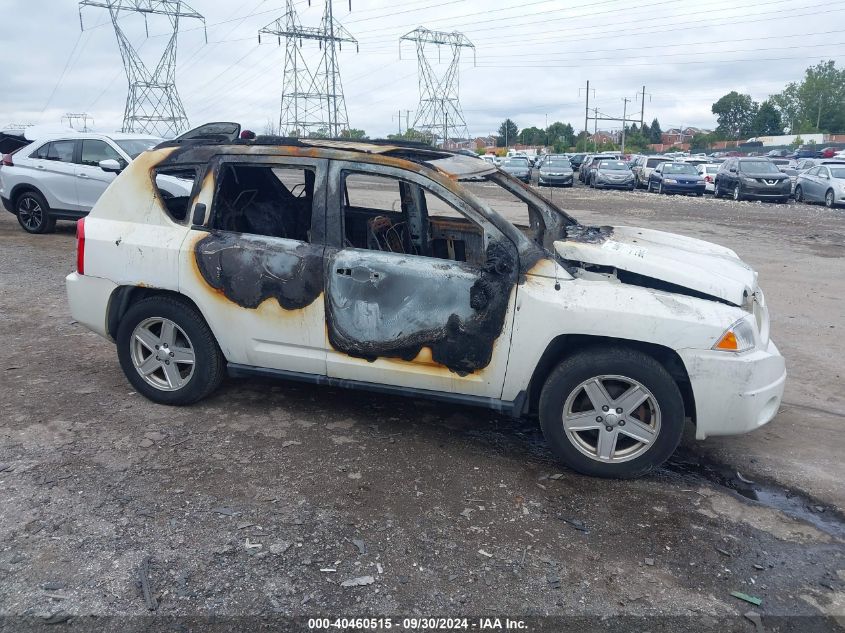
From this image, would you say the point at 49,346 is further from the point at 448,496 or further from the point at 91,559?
the point at 448,496

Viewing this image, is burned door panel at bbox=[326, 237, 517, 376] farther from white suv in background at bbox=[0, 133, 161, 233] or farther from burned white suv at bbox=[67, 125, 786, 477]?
white suv in background at bbox=[0, 133, 161, 233]

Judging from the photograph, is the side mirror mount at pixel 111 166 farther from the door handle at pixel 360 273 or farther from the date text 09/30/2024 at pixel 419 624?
the date text 09/30/2024 at pixel 419 624

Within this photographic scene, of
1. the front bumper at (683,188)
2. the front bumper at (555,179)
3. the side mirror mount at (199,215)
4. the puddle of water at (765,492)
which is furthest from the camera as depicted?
the front bumper at (555,179)

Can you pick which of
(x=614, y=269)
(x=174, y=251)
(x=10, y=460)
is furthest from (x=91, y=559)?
(x=614, y=269)

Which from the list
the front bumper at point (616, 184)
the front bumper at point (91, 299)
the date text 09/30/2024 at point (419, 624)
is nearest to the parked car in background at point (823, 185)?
the front bumper at point (616, 184)

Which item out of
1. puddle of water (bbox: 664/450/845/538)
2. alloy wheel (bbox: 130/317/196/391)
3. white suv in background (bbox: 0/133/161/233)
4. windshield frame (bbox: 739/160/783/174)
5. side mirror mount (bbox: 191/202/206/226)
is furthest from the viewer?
windshield frame (bbox: 739/160/783/174)

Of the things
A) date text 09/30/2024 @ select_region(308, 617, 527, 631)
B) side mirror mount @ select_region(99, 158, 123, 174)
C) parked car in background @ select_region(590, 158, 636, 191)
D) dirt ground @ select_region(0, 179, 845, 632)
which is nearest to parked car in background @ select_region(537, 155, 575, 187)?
parked car in background @ select_region(590, 158, 636, 191)

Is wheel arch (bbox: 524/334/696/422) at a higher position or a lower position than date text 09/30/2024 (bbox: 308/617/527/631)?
higher

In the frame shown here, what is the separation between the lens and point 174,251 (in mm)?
4695

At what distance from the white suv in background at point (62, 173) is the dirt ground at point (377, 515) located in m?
7.33

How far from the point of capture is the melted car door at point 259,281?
4.45 meters

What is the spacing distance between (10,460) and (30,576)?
1282 mm

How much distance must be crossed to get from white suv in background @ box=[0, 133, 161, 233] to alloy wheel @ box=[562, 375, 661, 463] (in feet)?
33.8

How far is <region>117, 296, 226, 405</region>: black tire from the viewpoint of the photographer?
15.6 feet
